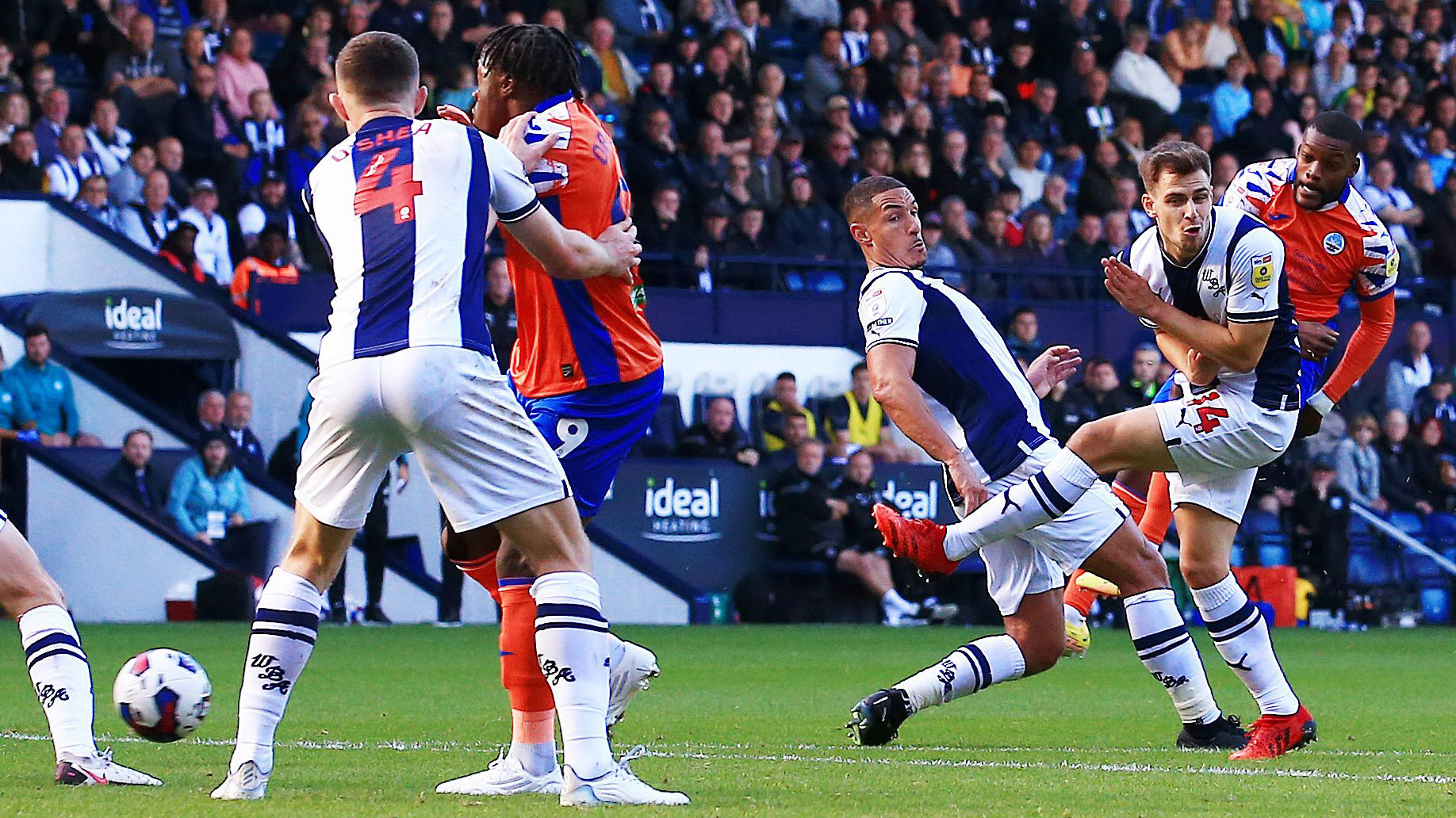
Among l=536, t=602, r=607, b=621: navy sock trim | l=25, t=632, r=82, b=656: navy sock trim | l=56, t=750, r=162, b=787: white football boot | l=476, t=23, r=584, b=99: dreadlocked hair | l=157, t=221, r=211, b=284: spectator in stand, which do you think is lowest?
l=56, t=750, r=162, b=787: white football boot

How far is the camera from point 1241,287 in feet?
24.6

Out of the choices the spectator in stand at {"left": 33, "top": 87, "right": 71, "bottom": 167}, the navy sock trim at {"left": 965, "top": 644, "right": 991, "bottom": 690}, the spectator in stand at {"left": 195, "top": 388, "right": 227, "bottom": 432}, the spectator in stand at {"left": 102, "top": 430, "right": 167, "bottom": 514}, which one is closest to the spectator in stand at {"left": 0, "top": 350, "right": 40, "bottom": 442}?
the spectator in stand at {"left": 102, "top": 430, "right": 167, "bottom": 514}

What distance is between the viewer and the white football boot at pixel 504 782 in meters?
6.07

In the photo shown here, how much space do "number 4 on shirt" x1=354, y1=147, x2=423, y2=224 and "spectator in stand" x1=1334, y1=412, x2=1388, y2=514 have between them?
51.2 feet

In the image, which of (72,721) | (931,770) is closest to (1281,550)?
(931,770)

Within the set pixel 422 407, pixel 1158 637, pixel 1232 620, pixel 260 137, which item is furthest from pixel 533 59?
pixel 260 137

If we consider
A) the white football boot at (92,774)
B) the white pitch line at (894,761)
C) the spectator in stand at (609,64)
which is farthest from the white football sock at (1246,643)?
the spectator in stand at (609,64)

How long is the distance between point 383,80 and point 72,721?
2.03m

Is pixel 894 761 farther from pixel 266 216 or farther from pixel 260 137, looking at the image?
pixel 260 137

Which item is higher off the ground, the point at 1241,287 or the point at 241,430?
Answer: the point at 1241,287

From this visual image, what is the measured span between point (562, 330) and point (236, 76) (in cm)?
1256

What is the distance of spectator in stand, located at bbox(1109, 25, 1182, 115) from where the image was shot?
23.3m

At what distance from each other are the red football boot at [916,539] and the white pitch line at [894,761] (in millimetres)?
683

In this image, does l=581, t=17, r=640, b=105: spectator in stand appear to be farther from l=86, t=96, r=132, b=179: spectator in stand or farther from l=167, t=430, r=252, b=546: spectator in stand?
l=167, t=430, r=252, b=546: spectator in stand
